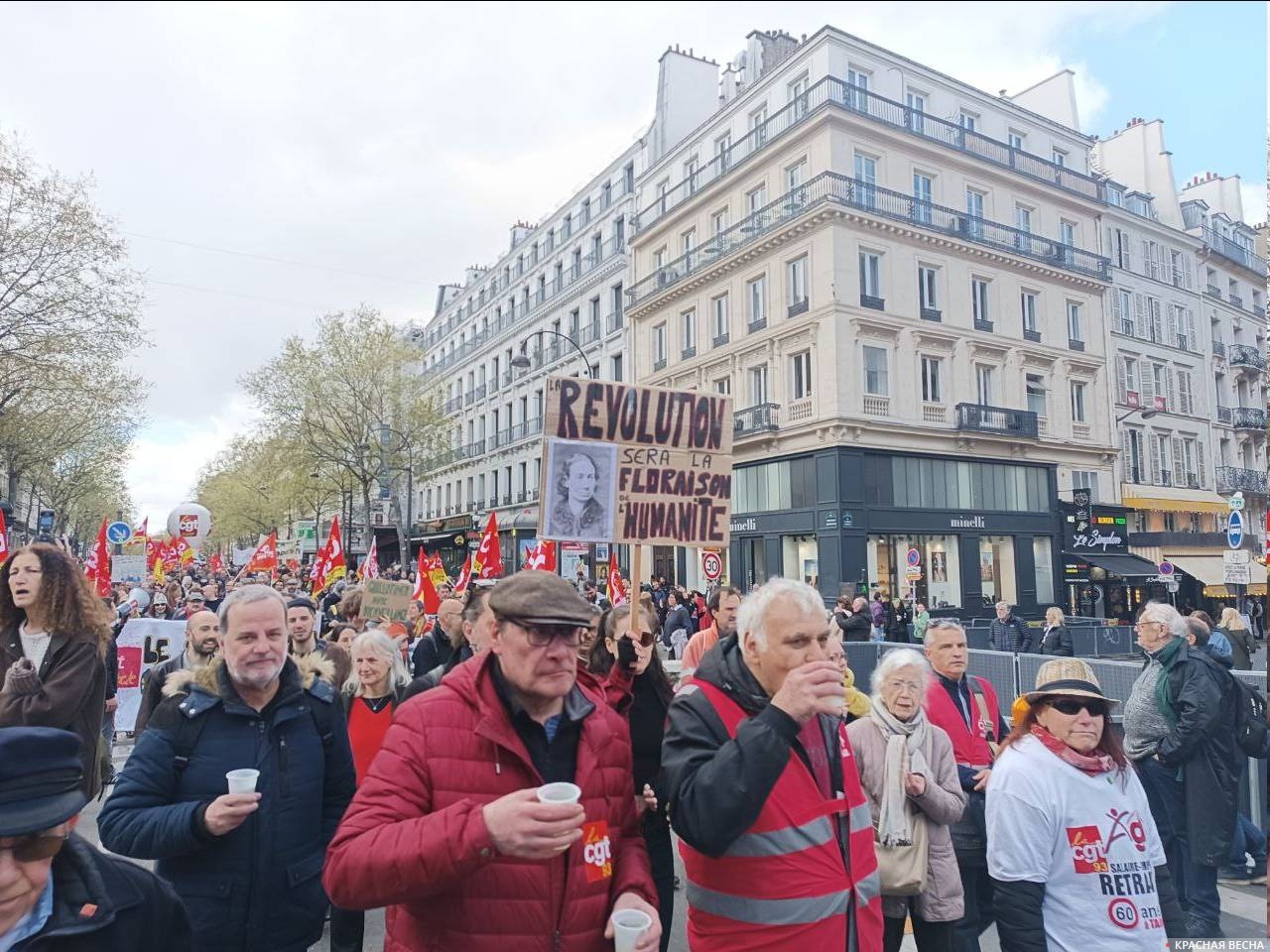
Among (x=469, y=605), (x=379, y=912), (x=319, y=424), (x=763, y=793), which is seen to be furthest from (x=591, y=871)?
(x=319, y=424)

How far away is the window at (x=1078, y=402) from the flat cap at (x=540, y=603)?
110 ft

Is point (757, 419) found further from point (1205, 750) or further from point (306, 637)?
point (306, 637)

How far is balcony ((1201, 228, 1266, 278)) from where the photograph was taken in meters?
39.1

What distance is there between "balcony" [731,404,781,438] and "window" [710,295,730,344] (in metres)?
3.33

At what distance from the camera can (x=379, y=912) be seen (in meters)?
5.49

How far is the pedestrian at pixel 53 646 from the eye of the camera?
357 centimetres

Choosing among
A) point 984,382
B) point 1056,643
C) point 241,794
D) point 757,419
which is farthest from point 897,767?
point 984,382

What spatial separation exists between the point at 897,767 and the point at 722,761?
5.53ft

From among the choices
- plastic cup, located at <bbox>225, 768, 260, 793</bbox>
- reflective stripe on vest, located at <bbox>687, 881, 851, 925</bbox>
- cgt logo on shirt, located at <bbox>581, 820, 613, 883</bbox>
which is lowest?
reflective stripe on vest, located at <bbox>687, 881, 851, 925</bbox>

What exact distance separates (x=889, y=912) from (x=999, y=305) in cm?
2955

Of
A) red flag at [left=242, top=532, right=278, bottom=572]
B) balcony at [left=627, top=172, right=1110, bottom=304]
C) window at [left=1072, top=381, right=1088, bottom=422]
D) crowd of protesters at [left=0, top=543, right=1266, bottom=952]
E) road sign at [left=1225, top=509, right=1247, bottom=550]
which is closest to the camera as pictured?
crowd of protesters at [left=0, top=543, right=1266, bottom=952]

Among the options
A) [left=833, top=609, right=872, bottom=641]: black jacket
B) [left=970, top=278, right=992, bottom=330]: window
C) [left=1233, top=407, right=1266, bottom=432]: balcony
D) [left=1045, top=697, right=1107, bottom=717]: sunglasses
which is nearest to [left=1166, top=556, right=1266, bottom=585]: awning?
[left=1233, top=407, right=1266, bottom=432]: balcony

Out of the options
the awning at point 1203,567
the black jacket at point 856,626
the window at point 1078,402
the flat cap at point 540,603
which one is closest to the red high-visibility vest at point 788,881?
the flat cap at point 540,603

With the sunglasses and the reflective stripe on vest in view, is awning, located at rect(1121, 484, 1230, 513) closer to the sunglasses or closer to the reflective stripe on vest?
the sunglasses
